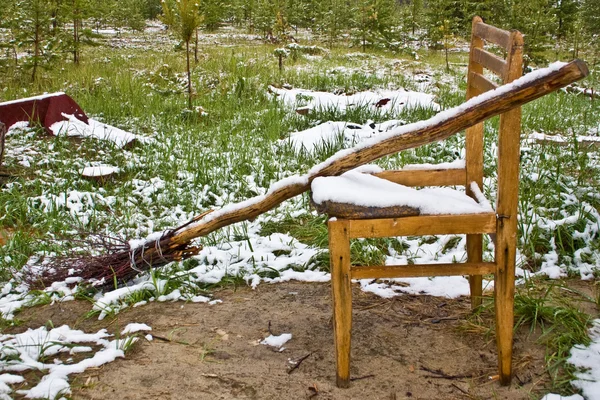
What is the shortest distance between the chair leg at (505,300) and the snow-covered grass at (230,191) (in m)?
0.32

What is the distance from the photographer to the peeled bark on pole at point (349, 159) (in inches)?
69.7

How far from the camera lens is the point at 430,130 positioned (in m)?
1.94

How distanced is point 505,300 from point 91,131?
4350 mm

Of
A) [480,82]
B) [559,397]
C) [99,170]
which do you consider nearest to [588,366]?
[559,397]

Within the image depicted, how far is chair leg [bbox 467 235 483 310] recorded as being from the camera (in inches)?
99.9

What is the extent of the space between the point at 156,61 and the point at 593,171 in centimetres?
942

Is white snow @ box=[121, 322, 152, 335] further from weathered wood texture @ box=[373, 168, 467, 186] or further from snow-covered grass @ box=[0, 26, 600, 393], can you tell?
weathered wood texture @ box=[373, 168, 467, 186]

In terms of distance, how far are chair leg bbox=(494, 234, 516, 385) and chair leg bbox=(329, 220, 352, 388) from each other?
0.54 meters

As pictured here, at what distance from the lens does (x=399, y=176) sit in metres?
2.48

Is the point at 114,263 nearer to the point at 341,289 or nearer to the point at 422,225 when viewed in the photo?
the point at 341,289

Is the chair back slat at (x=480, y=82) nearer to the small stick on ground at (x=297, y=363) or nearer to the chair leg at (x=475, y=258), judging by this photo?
the chair leg at (x=475, y=258)

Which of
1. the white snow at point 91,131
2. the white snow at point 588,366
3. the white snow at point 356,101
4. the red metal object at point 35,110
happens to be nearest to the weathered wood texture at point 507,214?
the white snow at point 588,366

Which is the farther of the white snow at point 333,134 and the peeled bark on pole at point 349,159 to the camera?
the white snow at point 333,134

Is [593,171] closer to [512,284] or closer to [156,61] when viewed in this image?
[512,284]
